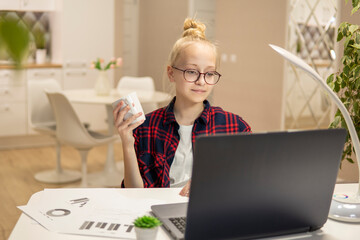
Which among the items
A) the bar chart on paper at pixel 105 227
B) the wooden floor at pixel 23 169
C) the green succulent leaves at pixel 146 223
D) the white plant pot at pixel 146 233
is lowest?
the wooden floor at pixel 23 169

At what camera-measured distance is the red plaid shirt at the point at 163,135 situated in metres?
1.60

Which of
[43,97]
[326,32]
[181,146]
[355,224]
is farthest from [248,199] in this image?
[326,32]

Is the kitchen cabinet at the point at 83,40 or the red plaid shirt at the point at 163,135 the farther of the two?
the kitchen cabinet at the point at 83,40

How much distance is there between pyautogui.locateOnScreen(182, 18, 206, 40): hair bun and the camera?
67.5 inches

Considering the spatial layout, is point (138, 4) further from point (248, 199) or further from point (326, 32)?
point (248, 199)

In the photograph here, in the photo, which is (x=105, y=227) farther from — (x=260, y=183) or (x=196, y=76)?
(x=196, y=76)

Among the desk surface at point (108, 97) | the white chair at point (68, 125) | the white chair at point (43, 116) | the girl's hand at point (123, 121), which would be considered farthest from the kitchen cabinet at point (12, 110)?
the girl's hand at point (123, 121)

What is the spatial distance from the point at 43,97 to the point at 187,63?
2966 mm

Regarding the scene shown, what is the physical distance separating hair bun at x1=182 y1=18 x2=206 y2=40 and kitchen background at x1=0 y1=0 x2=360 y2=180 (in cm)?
320

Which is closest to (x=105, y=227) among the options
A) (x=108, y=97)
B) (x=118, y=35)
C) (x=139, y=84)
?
Result: (x=108, y=97)

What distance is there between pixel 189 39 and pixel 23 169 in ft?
11.0

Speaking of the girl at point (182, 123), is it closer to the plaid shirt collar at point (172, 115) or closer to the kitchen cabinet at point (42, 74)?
the plaid shirt collar at point (172, 115)

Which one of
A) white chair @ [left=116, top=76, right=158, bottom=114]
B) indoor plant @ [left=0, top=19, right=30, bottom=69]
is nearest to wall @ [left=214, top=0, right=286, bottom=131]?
white chair @ [left=116, top=76, right=158, bottom=114]

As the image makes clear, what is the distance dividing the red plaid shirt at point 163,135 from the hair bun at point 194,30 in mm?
254
